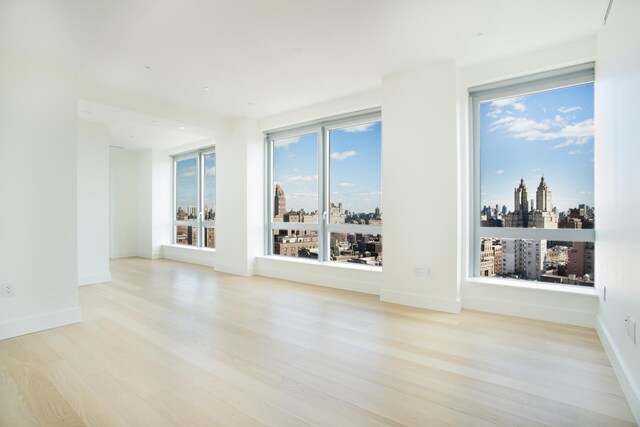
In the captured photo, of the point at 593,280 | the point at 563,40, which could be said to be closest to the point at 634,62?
the point at 563,40

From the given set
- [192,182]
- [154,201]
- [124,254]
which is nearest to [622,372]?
[192,182]

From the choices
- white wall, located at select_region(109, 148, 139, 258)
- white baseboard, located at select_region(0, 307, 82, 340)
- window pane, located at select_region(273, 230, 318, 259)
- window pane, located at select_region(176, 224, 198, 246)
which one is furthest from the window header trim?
white wall, located at select_region(109, 148, 139, 258)

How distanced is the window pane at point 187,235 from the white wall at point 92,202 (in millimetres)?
2316

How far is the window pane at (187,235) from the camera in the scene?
766 centimetres

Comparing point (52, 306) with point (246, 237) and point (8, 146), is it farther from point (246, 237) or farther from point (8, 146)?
point (246, 237)

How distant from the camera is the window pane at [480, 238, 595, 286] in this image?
10.8 feet

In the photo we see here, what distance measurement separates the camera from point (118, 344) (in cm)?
271

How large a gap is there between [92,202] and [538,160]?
21.5 ft

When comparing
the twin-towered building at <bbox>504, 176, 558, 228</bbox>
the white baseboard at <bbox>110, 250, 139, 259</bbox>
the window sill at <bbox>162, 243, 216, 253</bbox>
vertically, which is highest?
the twin-towered building at <bbox>504, 176, 558, 228</bbox>

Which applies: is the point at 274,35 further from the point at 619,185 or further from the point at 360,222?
the point at 619,185

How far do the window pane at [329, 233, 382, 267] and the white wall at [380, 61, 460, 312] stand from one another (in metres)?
→ 0.61

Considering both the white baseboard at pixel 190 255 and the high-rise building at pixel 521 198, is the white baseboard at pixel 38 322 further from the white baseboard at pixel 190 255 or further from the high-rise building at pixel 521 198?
the high-rise building at pixel 521 198

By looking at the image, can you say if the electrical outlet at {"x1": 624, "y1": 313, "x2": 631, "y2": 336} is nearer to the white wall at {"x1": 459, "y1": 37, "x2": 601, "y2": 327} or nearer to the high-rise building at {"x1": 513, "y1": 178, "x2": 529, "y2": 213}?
the white wall at {"x1": 459, "y1": 37, "x2": 601, "y2": 327}

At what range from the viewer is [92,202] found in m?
5.34
